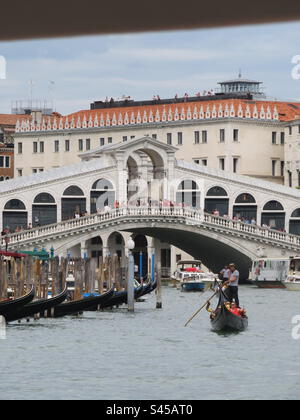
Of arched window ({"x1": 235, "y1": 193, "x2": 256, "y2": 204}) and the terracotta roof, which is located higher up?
the terracotta roof

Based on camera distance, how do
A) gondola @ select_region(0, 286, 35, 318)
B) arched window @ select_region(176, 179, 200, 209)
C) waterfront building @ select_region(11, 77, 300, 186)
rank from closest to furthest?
gondola @ select_region(0, 286, 35, 318) < arched window @ select_region(176, 179, 200, 209) < waterfront building @ select_region(11, 77, 300, 186)

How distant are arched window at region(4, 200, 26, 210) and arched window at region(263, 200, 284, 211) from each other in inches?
Answer: 366

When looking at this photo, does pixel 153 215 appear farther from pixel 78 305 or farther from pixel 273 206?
pixel 78 305

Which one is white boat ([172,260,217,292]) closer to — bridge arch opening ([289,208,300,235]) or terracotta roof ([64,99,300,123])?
bridge arch opening ([289,208,300,235])

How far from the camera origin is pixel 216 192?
43031mm

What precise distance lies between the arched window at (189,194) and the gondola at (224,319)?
23.1 m

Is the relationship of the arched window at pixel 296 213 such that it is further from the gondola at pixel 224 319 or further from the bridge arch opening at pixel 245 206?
the gondola at pixel 224 319

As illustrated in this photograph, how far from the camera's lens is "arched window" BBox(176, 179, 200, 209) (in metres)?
42.9

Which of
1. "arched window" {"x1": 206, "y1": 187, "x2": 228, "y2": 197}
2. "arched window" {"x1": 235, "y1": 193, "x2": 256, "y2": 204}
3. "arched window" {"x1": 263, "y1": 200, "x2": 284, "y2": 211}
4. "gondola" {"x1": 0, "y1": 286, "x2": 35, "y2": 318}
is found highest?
"arched window" {"x1": 206, "y1": 187, "x2": 228, "y2": 197}

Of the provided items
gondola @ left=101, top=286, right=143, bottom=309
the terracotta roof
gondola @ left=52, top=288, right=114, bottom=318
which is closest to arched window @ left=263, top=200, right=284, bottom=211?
the terracotta roof

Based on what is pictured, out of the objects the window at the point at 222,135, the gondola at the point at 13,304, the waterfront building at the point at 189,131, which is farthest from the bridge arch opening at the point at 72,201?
the gondola at the point at 13,304

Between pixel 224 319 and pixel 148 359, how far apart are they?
3575mm

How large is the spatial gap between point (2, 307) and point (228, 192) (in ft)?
82.1

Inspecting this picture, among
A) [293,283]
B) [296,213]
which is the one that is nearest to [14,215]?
[296,213]
